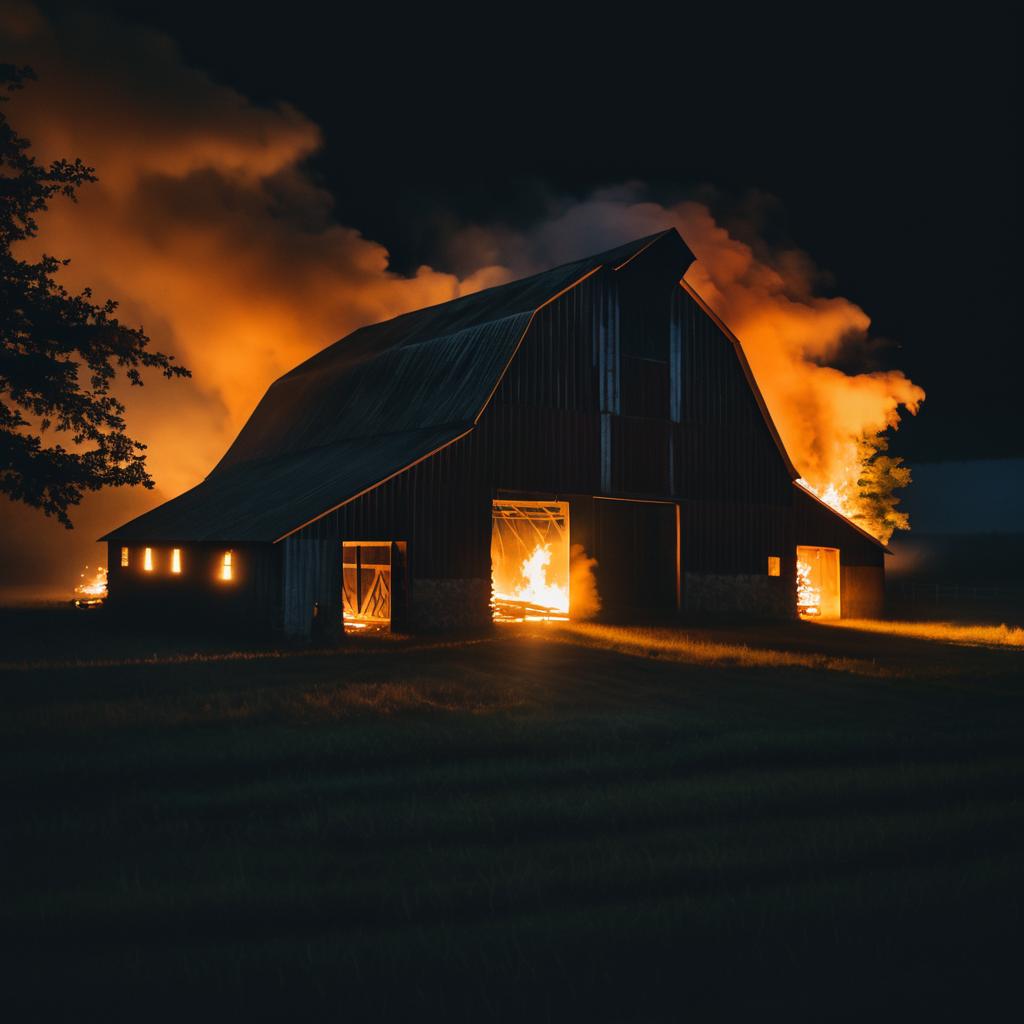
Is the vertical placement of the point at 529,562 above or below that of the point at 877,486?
below

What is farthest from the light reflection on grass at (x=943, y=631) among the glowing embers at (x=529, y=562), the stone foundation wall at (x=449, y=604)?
the stone foundation wall at (x=449, y=604)

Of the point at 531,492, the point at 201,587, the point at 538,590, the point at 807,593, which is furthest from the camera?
the point at 807,593

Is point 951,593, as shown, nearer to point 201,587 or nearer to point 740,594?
point 740,594

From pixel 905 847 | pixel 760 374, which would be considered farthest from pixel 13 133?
pixel 760 374

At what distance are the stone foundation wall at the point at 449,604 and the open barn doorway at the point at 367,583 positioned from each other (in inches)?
Result: 179

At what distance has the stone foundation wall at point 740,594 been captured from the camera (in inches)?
1460

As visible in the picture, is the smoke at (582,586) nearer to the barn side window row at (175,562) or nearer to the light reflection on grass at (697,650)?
the light reflection on grass at (697,650)

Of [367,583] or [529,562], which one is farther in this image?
[529,562]

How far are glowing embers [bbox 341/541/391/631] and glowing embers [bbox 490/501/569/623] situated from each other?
361cm

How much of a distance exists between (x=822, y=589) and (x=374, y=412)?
16.8 metres

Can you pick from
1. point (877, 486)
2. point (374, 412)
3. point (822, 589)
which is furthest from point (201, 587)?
point (877, 486)

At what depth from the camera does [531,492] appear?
33.8 metres

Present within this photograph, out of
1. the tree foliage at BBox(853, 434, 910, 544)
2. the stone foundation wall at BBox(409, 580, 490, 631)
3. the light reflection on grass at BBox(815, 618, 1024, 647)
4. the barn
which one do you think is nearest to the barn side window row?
the barn

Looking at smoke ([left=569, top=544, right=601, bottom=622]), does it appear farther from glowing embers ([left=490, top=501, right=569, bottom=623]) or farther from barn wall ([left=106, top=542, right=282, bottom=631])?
barn wall ([left=106, top=542, right=282, bottom=631])
